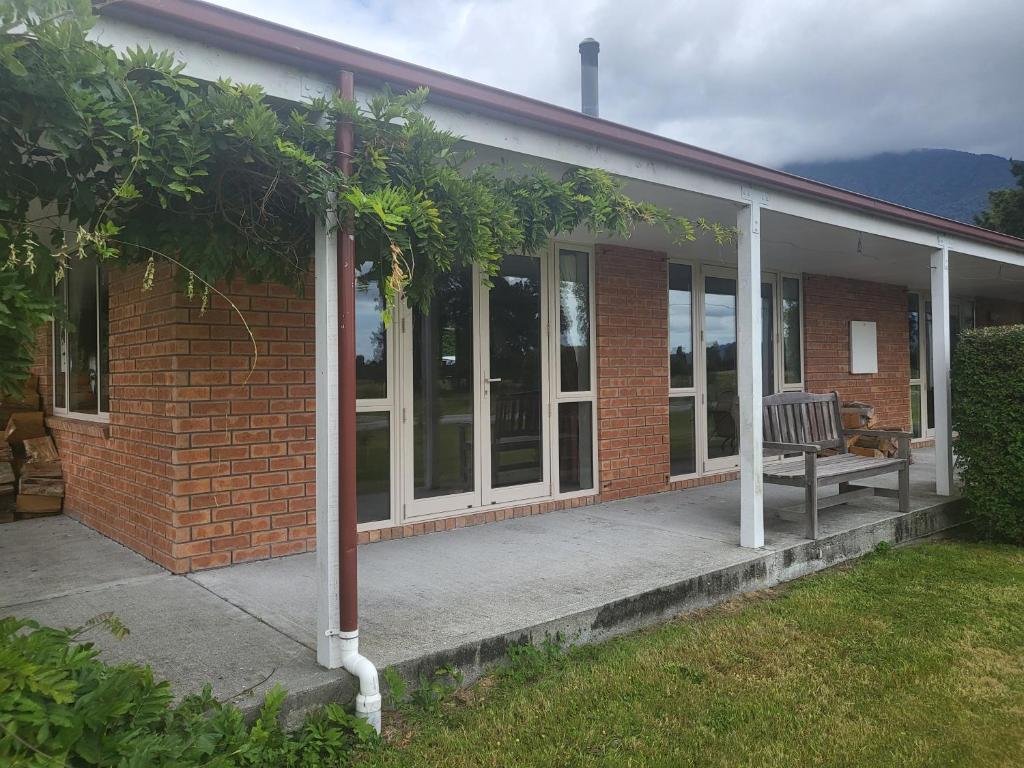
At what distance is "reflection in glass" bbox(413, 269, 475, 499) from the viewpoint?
18.0ft

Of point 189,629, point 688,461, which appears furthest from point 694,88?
point 189,629

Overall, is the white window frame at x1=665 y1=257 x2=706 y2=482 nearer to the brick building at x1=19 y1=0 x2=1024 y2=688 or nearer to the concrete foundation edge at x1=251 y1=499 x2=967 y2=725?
the brick building at x1=19 y1=0 x2=1024 y2=688

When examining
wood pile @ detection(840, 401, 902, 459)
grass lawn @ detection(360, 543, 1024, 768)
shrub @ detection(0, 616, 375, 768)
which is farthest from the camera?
wood pile @ detection(840, 401, 902, 459)

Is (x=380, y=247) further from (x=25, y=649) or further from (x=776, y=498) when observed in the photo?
(x=776, y=498)

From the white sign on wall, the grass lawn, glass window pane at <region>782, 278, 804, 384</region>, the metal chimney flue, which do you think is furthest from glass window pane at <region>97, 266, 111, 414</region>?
the white sign on wall

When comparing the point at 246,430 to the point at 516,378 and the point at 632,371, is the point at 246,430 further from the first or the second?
the point at 632,371

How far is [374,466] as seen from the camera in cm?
521

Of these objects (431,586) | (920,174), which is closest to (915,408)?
(431,586)

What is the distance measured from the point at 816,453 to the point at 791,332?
3.85m

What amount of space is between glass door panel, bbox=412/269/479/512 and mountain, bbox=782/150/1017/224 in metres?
83.3

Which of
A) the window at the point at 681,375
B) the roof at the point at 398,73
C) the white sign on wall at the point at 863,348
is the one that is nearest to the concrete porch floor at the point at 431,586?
the window at the point at 681,375

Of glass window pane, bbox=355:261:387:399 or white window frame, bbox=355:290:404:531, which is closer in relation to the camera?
glass window pane, bbox=355:261:387:399

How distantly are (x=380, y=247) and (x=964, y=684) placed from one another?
10.4ft

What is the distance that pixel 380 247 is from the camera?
293 cm
